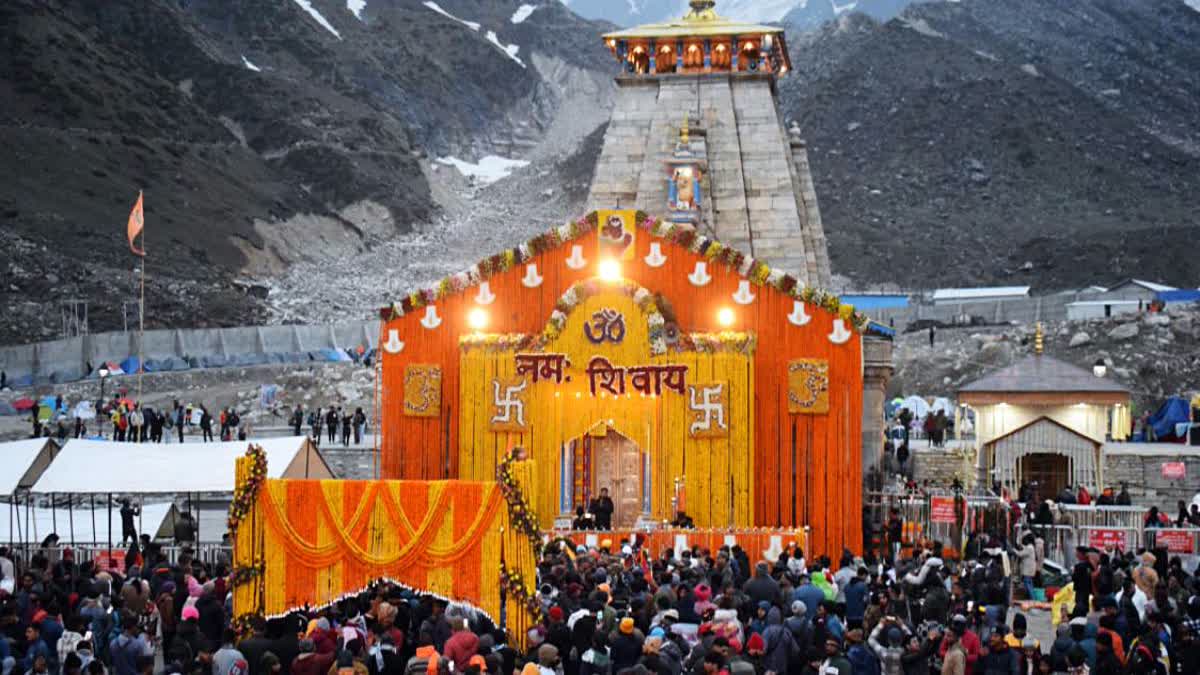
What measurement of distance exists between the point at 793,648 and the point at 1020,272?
8537cm

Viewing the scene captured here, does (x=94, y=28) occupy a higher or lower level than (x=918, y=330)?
higher

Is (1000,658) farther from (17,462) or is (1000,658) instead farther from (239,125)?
(239,125)

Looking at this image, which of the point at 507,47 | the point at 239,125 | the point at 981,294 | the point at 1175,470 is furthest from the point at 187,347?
the point at 507,47

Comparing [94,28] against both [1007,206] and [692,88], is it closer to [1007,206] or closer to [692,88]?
[1007,206]

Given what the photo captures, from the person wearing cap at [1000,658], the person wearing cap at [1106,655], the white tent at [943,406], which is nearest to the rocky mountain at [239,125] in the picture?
the white tent at [943,406]

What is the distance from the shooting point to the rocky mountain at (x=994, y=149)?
99375 millimetres

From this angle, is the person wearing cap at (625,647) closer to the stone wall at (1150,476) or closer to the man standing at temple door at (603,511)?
the man standing at temple door at (603,511)

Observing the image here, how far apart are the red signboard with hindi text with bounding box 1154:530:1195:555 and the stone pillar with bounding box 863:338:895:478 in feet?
25.2

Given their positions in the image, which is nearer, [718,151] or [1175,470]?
[718,151]

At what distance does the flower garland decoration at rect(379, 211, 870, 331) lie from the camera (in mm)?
27797

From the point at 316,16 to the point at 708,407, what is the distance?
14418cm

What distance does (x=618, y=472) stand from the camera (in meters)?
30.2

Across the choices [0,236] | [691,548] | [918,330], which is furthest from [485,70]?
[691,548]

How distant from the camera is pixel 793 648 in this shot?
16312 mm
